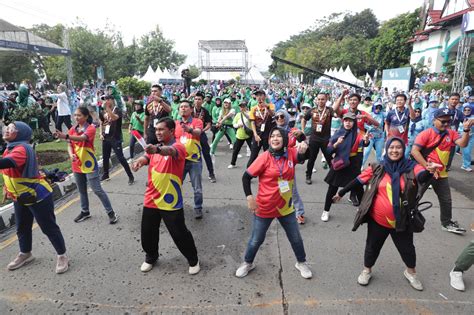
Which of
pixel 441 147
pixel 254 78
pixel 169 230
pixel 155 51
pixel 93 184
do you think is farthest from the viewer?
pixel 155 51

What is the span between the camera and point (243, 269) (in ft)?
11.1

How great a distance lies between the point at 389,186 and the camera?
295 centimetres

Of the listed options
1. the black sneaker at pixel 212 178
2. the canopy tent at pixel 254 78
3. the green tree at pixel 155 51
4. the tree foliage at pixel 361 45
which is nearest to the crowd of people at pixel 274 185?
the black sneaker at pixel 212 178

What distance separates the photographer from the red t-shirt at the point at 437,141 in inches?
160

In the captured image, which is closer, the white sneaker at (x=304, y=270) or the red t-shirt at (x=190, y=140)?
the white sneaker at (x=304, y=270)

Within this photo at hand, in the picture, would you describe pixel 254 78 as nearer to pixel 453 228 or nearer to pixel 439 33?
pixel 439 33

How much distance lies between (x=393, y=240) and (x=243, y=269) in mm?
1548

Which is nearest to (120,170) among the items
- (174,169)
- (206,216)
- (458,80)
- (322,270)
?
(206,216)

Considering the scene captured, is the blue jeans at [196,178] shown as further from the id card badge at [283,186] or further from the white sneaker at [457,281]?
the white sneaker at [457,281]

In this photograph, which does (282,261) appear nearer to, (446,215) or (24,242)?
(446,215)

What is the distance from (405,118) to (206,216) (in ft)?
14.2

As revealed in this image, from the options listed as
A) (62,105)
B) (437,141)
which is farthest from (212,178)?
(62,105)

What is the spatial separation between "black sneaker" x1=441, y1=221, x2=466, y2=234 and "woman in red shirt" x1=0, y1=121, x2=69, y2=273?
4.92 m

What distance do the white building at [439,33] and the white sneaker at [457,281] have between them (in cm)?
2576
